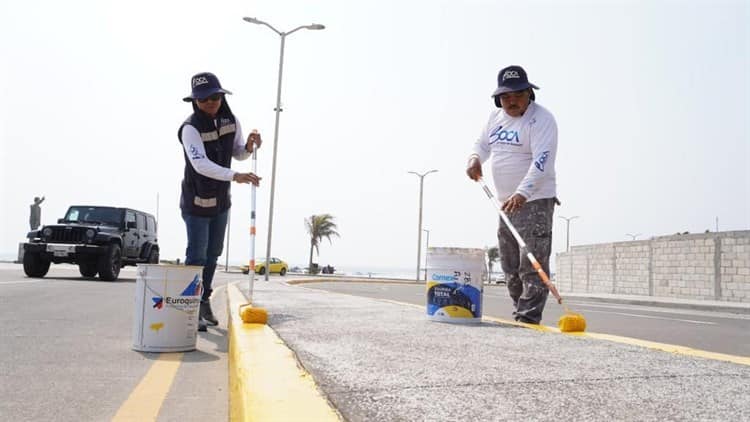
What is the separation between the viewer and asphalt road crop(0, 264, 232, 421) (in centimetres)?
276

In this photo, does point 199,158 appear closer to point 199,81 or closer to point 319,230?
point 199,81

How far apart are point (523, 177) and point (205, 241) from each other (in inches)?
107

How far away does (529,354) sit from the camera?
289cm

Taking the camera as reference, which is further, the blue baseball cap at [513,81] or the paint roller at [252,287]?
the blue baseball cap at [513,81]

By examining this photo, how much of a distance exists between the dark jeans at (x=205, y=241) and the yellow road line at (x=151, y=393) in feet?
4.67

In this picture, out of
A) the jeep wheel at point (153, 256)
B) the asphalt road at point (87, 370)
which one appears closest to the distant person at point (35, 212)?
the jeep wheel at point (153, 256)

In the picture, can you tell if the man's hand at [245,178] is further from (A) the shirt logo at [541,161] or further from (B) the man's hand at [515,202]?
(A) the shirt logo at [541,161]

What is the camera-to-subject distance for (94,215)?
15.8m

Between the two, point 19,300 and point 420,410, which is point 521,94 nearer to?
point 420,410

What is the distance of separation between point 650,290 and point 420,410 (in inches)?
897

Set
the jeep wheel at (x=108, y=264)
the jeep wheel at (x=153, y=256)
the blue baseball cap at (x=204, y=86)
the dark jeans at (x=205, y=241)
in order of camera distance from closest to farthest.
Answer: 1. the blue baseball cap at (x=204, y=86)
2. the dark jeans at (x=205, y=241)
3. the jeep wheel at (x=108, y=264)
4. the jeep wheel at (x=153, y=256)

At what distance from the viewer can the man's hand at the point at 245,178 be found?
5066mm

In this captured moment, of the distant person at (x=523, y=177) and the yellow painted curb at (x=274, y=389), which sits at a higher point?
the distant person at (x=523, y=177)

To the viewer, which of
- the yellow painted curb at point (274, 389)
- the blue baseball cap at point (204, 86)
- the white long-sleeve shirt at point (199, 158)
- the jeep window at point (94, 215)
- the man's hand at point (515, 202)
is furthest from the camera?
the jeep window at point (94, 215)
